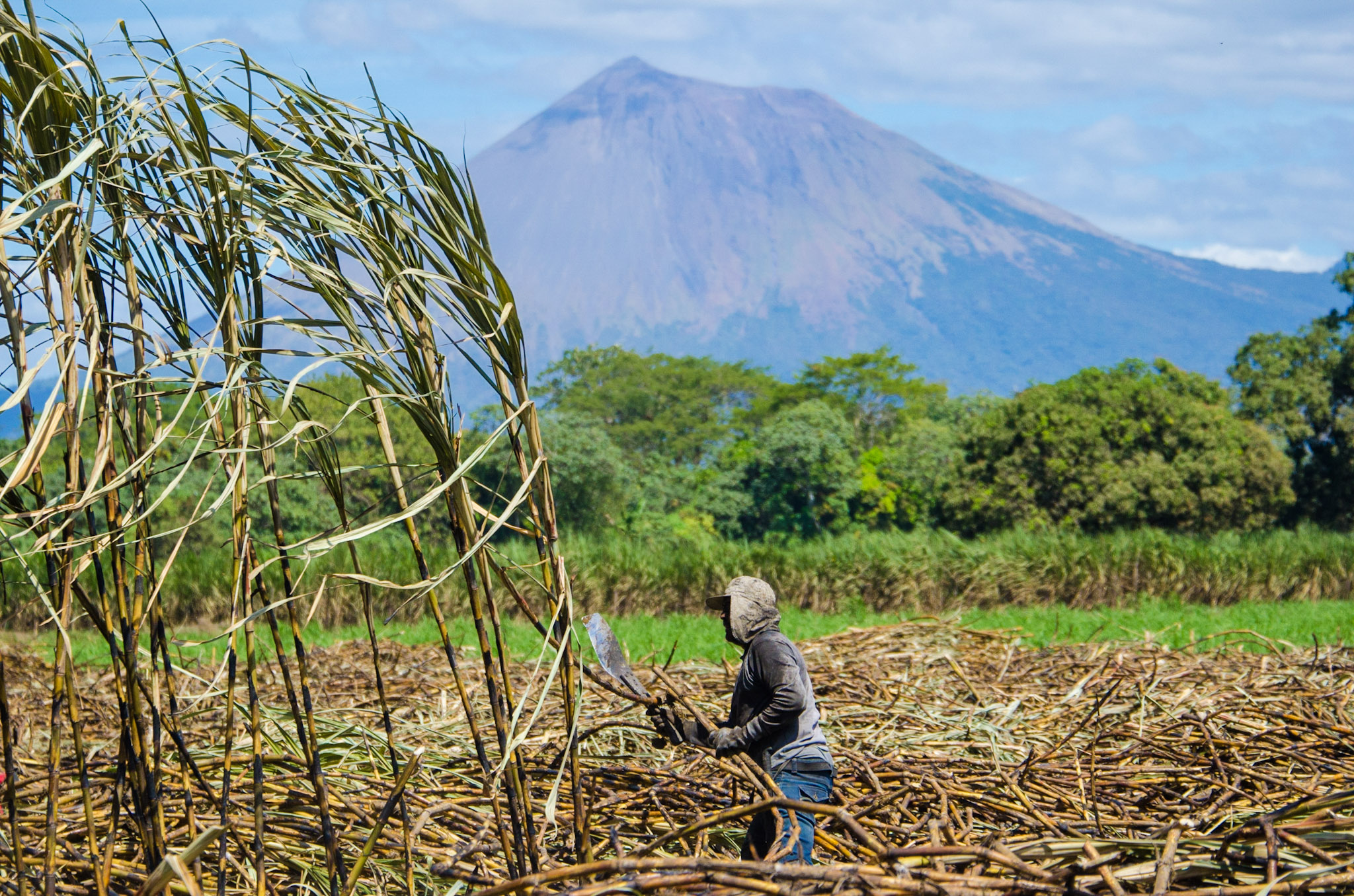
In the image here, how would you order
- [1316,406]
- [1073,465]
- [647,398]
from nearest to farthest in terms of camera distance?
[1073,465] → [1316,406] → [647,398]

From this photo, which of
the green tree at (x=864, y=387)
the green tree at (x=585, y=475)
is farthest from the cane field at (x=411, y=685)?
the green tree at (x=864, y=387)

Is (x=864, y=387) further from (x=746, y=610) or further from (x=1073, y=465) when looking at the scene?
(x=746, y=610)

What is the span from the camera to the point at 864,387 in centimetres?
4819

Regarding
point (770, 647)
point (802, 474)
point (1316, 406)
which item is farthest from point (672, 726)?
point (802, 474)

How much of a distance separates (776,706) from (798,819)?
1.30 ft

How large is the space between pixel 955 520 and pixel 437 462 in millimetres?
17549

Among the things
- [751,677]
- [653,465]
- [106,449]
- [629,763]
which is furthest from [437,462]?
[653,465]

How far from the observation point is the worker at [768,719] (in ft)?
11.2

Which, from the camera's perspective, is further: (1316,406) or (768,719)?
(1316,406)

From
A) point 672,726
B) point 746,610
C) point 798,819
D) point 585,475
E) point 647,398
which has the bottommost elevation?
point 798,819

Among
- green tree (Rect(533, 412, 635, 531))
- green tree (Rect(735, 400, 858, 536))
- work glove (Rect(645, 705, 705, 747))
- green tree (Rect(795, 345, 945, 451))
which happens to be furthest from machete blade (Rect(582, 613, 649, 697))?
green tree (Rect(795, 345, 945, 451))

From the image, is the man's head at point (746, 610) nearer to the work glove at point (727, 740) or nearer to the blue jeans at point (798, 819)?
the work glove at point (727, 740)

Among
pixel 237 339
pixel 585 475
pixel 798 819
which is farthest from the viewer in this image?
pixel 585 475

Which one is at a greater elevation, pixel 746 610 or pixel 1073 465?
pixel 1073 465
